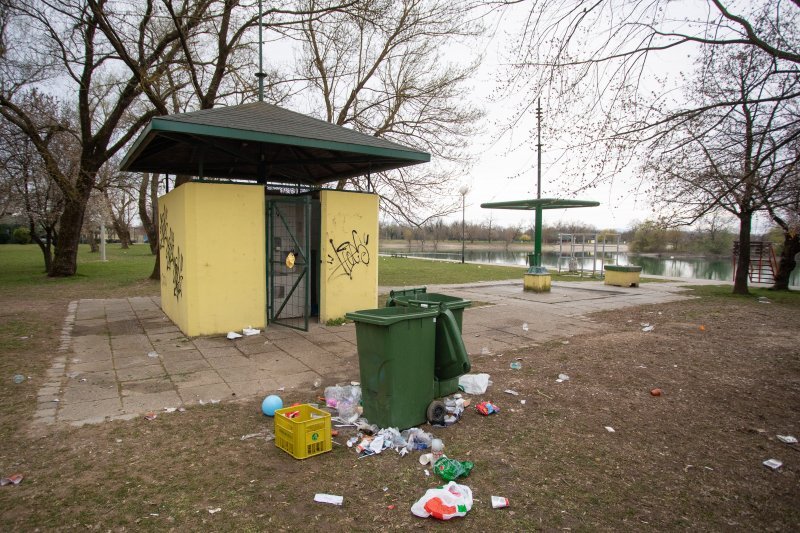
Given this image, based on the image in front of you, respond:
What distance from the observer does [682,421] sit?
13.9ft

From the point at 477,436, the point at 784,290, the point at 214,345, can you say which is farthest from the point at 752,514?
the point at 784,290

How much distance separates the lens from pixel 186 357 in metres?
6.09

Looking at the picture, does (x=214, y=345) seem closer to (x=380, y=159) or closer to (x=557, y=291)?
(x=380, y=159)

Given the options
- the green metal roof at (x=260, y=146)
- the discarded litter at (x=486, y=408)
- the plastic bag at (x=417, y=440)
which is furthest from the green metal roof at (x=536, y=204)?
the plastic bag at (x=417, y=440)

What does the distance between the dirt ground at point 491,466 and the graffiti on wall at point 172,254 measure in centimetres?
261

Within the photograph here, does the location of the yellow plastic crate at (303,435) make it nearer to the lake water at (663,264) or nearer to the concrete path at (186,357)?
the concrete path at (186,357)

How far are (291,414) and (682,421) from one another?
11.9ft

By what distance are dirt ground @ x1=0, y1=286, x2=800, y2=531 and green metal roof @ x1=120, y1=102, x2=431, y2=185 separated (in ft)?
12.1

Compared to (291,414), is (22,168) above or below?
above

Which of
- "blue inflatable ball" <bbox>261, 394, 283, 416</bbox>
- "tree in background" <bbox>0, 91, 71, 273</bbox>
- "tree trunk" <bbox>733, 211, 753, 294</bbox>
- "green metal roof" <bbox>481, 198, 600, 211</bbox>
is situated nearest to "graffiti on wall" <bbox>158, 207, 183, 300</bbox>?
"blue inflatable ball" <bbox>261, 394, 283, 416</bbox>

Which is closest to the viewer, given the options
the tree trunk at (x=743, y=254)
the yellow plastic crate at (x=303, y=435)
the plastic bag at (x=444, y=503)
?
the plastic bag at (x=444, y=503)

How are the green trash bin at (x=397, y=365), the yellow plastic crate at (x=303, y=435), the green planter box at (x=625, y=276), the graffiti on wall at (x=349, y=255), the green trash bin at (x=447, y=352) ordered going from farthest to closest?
the green planter box at (x=625, y=276) → the graffiti on wall at (x=349, y=255) → the green trash bin at (x=447, y=352) → the green trash bin at (x=397, y=365) → the yellow plastic crate at (x=303, y=435)

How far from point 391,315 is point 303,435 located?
1.21 m

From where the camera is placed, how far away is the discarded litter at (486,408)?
428cm
